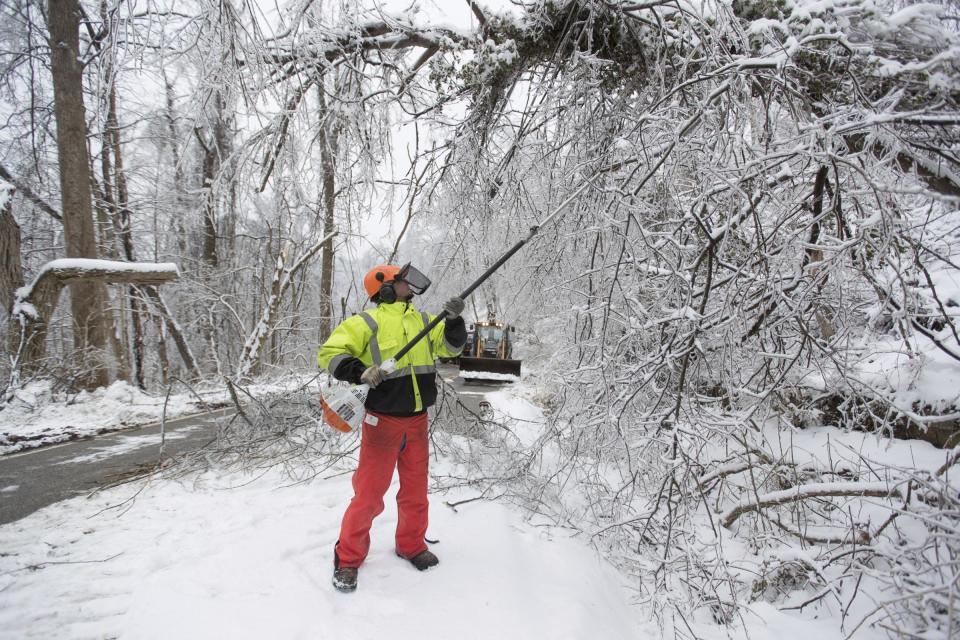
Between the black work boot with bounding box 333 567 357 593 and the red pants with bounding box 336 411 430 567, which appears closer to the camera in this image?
the black work boot with bounding box 333 567 357 593

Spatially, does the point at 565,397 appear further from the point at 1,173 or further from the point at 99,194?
the point at 99,194

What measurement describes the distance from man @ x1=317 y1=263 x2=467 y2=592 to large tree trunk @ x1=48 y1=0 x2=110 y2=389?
25.5ft

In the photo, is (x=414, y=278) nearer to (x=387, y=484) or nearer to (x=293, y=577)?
(x=387, y=484)

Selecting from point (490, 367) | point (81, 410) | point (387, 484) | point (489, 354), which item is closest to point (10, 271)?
point (81, 410)

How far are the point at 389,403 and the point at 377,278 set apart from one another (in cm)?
84

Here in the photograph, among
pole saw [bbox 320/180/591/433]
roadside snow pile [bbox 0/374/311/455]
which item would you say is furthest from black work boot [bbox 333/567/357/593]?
roadside snow pile [bbox 0/374/311/455]

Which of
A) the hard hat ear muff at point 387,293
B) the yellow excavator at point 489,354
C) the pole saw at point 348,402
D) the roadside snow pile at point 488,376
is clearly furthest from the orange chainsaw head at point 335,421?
the yellow excavator at point 489,354

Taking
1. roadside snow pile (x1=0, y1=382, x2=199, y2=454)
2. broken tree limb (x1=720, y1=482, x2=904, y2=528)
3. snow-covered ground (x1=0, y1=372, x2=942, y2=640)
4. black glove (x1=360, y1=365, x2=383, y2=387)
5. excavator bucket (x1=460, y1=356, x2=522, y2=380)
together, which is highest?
black glove (x1=360, y1=365, x2=383, y2=387)

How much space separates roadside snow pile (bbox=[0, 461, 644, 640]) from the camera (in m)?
2.38

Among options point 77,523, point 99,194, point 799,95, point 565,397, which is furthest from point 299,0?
point 99,194

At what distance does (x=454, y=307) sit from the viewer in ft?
9.93

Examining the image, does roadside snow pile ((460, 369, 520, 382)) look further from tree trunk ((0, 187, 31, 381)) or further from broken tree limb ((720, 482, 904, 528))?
broken tree limb ((720, 482, 904, 528))

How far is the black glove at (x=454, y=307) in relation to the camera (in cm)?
300

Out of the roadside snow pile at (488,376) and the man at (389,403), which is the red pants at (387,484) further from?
the roadside snow pile at (488,376)
